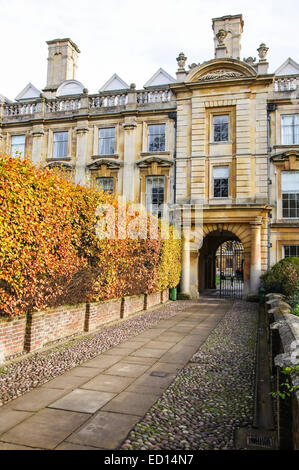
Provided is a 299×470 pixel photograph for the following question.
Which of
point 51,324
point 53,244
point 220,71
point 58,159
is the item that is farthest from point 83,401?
point 58,159

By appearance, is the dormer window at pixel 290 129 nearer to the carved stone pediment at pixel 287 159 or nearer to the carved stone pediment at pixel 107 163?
the carved stone pediment at pixel 287 159

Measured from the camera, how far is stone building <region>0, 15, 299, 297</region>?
19.8 meters

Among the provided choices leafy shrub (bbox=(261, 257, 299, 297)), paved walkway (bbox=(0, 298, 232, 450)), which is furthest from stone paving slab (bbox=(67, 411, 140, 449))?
leafy shrub (bbox=(261, 257, 299, 297))

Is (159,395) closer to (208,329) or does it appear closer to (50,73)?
(208,329)

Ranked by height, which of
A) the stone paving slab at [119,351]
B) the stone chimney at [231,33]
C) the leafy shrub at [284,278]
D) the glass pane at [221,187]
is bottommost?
the stone paving slab at [119,351]

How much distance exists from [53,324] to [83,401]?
364cm

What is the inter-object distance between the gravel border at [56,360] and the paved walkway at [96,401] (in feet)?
0.66

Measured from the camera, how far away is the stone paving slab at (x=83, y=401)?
15.0 feet

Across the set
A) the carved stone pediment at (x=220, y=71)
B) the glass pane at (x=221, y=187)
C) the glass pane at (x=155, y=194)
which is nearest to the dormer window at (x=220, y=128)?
the carved stone pediment at (x=220, y=71)

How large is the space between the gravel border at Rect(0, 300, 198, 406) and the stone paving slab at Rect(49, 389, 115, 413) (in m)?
0.67

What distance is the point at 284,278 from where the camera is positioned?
15422 millimetres

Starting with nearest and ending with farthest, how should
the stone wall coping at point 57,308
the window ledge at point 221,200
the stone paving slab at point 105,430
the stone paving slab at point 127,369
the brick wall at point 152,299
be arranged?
the stone paving slab at point 105,430
the stone paving slab at point 127,369
the stone wall coping at point 57,308
the brick wall at point 152,299
the window ledge at point 221,200

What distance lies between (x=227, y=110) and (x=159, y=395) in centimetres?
1871

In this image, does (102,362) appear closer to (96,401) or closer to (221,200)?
(96,401)
